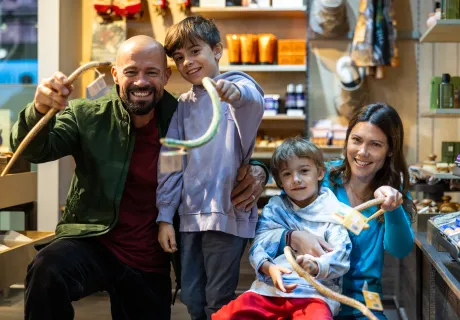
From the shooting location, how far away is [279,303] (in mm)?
1913

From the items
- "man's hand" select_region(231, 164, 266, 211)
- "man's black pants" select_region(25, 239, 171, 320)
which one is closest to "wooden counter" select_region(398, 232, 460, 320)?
"man's hand" select_region(231, 164, 266, 211)

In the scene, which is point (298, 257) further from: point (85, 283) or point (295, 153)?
point (85, 283)

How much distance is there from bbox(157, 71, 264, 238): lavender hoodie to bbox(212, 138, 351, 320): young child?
97 millimetres

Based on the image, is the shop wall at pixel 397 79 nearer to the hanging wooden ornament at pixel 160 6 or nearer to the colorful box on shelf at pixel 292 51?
the colorful box on shelf at pixel 292 51

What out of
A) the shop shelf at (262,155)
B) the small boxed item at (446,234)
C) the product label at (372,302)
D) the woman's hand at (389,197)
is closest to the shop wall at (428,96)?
the shop shelf at (262,155)

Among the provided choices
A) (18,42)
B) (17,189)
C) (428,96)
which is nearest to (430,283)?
(17,189)

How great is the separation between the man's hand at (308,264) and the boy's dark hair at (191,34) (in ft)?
2.55

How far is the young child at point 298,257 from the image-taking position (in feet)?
6.12

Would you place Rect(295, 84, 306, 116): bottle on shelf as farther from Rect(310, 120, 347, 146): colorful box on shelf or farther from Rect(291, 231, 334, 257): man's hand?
Rect(291, 231, 334, 257): man's hand

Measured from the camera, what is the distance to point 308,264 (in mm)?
1812

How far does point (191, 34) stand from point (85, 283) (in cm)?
91

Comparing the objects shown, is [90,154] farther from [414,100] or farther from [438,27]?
[414,100]

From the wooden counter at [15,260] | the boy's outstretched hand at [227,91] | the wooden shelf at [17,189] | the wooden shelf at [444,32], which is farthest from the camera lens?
the wooden shelf at [444,32]

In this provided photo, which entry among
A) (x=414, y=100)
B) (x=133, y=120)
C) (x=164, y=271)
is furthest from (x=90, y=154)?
(x=414, y=100)
